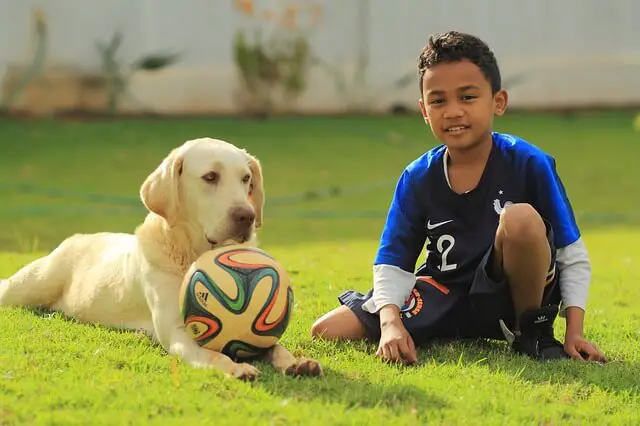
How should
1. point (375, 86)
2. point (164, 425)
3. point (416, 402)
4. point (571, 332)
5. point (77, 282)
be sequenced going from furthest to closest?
point (375, 86), point (77, 282), point (571, 332), point (416, 402), point (164, 425)

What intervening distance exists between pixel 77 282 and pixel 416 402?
7.90 ft

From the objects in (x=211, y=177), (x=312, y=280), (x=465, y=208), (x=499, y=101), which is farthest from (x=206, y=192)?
(x=312, y=280)

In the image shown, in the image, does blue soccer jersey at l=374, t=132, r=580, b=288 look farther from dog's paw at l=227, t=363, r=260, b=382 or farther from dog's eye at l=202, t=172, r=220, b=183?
dog's paw at l=227, t=363, r=260, b=382

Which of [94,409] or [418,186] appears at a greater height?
[418,186]

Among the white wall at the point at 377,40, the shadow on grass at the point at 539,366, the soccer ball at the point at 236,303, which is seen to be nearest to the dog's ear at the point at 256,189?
the soccer ball at the point at 236,303

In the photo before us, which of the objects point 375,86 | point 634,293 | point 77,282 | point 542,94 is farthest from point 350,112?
point 77,282

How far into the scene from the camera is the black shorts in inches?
189

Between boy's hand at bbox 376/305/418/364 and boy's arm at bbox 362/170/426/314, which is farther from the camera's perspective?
boy's arm at bbox 362/170/426/314

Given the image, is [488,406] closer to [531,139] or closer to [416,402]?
[416,402]

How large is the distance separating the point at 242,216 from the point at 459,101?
1116mm

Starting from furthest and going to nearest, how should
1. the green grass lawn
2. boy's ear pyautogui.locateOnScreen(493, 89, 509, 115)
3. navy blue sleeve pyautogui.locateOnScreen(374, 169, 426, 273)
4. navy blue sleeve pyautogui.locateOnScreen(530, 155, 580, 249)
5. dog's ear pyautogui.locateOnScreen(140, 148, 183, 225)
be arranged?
navy blue sleeve pyautogui.locateOnScreen(374, 169, 426, 273)
boy's ear pyautogui.locateOnScreen(493, 89, 509, 115)
navy blue sleeve pyautogui.locateOnScreen(530, 155, 580, 249)
dog's ear pyautogui.locateOnScreen(140, 148, 183, 225)
the green grass lawn

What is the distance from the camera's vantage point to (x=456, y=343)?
5043 millimetres

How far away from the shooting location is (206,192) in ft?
15.3

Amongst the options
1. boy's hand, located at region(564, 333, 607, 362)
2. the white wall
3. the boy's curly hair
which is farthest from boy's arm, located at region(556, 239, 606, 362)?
the white wall
